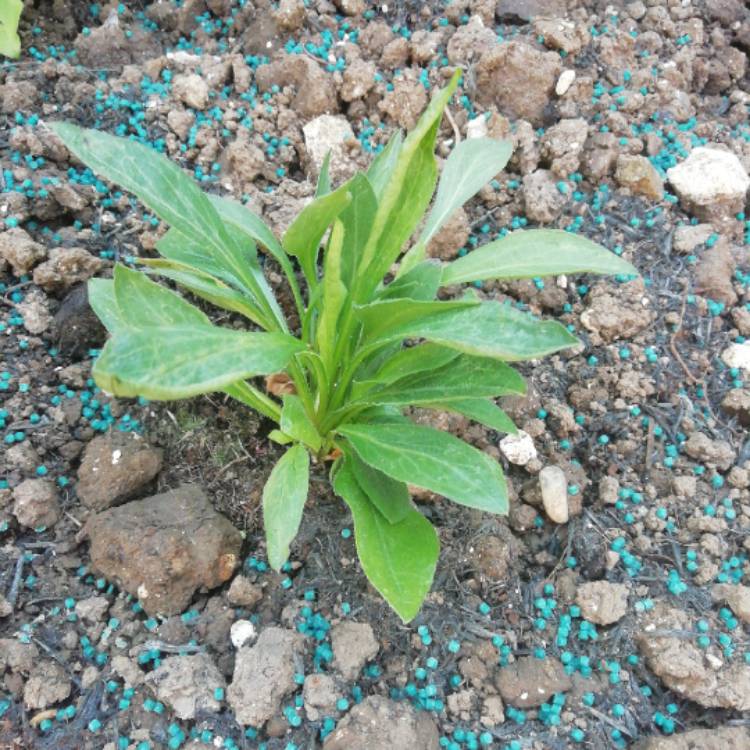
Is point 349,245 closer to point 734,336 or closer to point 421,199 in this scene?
point 421,199

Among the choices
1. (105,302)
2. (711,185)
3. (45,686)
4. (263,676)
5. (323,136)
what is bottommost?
(45,686)

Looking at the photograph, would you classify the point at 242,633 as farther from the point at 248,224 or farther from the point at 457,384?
the point at 248,224

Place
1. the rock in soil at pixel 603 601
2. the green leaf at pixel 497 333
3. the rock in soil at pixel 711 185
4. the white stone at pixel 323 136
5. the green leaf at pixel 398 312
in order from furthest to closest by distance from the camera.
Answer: the rock in soil at pixel 711 185, the white stone at pixel 323 136, the rock in soil at pixel 603 601, the green leaf at pixel 398 312, the green leaf at pixel 497 333

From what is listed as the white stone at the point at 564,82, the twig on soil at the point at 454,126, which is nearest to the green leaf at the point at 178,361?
the twig on soil at the point at 454,126

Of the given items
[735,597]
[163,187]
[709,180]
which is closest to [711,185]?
[709,180]

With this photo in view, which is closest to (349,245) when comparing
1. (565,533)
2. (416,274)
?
(416,274)

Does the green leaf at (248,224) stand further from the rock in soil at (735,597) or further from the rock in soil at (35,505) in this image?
the rock in soil at (735,597)

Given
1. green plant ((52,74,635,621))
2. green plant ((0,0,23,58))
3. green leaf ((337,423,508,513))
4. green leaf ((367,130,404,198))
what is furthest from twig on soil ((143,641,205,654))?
green plant ((0,0,23,58))
